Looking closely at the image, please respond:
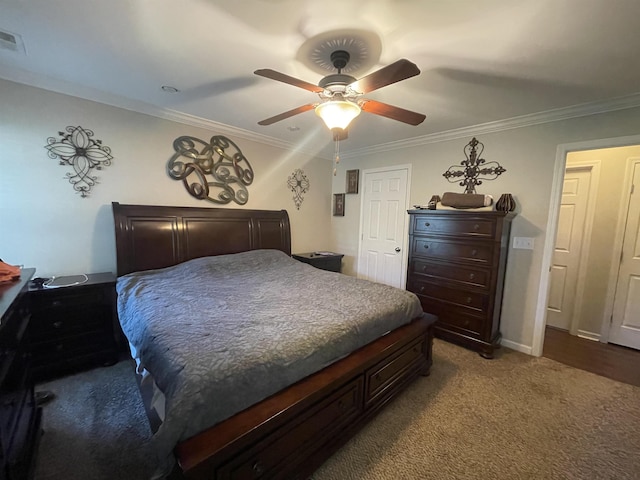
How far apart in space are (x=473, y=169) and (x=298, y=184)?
2.45 metres

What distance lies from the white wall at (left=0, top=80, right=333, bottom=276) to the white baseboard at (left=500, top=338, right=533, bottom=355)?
12.7 feet

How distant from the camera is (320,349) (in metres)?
1.56

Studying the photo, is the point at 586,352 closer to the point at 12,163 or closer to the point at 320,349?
the point at 320,349

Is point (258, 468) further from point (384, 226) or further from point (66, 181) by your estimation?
point (384, 226)

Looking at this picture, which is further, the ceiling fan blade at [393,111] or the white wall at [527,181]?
the white wall at [527,181]

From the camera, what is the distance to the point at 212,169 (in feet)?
11.1

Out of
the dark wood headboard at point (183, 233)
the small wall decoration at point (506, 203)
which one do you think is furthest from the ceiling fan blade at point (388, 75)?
the dark wood headboard at point (183, 233)

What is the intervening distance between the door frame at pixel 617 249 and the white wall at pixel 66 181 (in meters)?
4.88

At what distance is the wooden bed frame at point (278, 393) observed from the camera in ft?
3.73

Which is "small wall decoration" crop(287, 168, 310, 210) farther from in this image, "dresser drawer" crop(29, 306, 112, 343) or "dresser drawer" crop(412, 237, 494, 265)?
"dresser drawer" crop(29, 306, 112, 343)

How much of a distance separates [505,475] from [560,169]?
107 inches

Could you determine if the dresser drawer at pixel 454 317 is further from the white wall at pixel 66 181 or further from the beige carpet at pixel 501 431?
the white wall at pixel 66 181

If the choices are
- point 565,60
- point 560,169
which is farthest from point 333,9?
point 560,169

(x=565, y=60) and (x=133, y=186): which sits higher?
(x=565, y=60)
